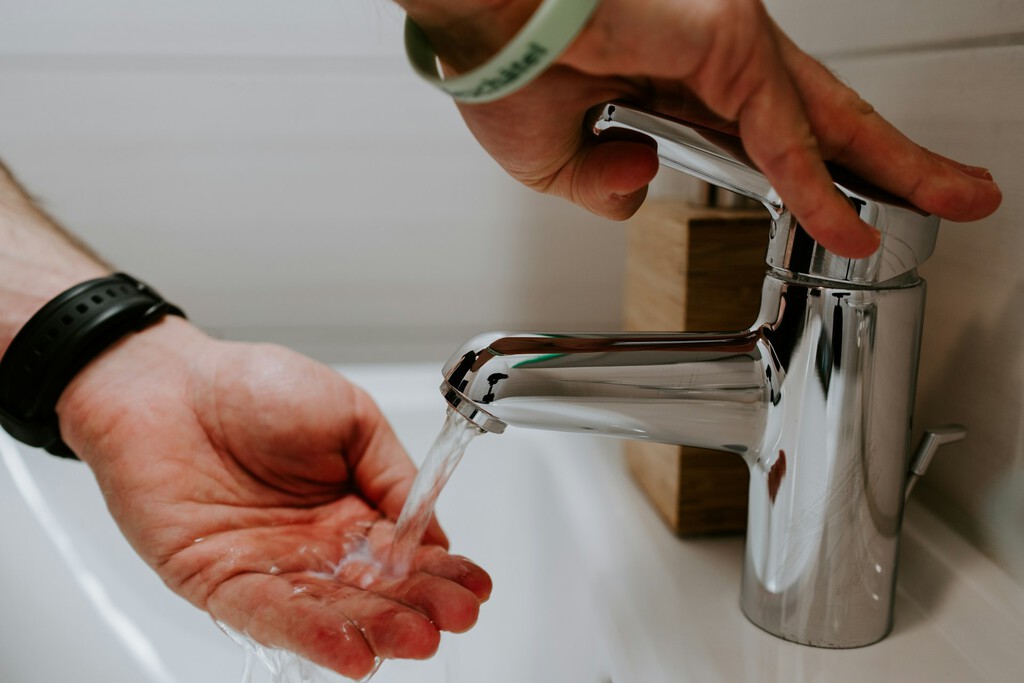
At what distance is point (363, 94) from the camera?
810 mm

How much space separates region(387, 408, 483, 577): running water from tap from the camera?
1.20ft

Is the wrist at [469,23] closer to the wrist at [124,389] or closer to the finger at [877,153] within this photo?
the finger at [877,153]

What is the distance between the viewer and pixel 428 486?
0.41 metres

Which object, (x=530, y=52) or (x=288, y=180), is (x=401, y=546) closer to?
(x=530, y=52)

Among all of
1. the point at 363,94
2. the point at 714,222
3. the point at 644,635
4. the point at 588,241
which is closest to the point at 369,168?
the point at 363,94

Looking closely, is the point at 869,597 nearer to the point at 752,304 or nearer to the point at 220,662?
the point at 752,304

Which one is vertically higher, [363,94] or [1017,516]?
[363,94]

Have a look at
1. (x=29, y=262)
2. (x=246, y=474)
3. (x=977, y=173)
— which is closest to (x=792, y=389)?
(x=977, y=173)

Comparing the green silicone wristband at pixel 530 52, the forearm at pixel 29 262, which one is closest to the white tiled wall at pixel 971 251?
the green silicone wristband at pixel 530 52

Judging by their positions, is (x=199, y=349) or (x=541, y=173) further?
Answer: (x=199, y=349)

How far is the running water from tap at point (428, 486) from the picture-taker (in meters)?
0.36

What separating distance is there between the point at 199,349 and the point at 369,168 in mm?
298

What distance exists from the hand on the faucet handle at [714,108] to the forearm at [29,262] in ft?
1.17

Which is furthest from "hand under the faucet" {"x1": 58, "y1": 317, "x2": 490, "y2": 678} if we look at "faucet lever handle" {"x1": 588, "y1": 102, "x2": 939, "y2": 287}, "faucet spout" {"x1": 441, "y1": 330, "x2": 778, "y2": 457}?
"faucet lever handle" {"x1": 588, "y1": 102, "x2": 939, "y2": 287}
